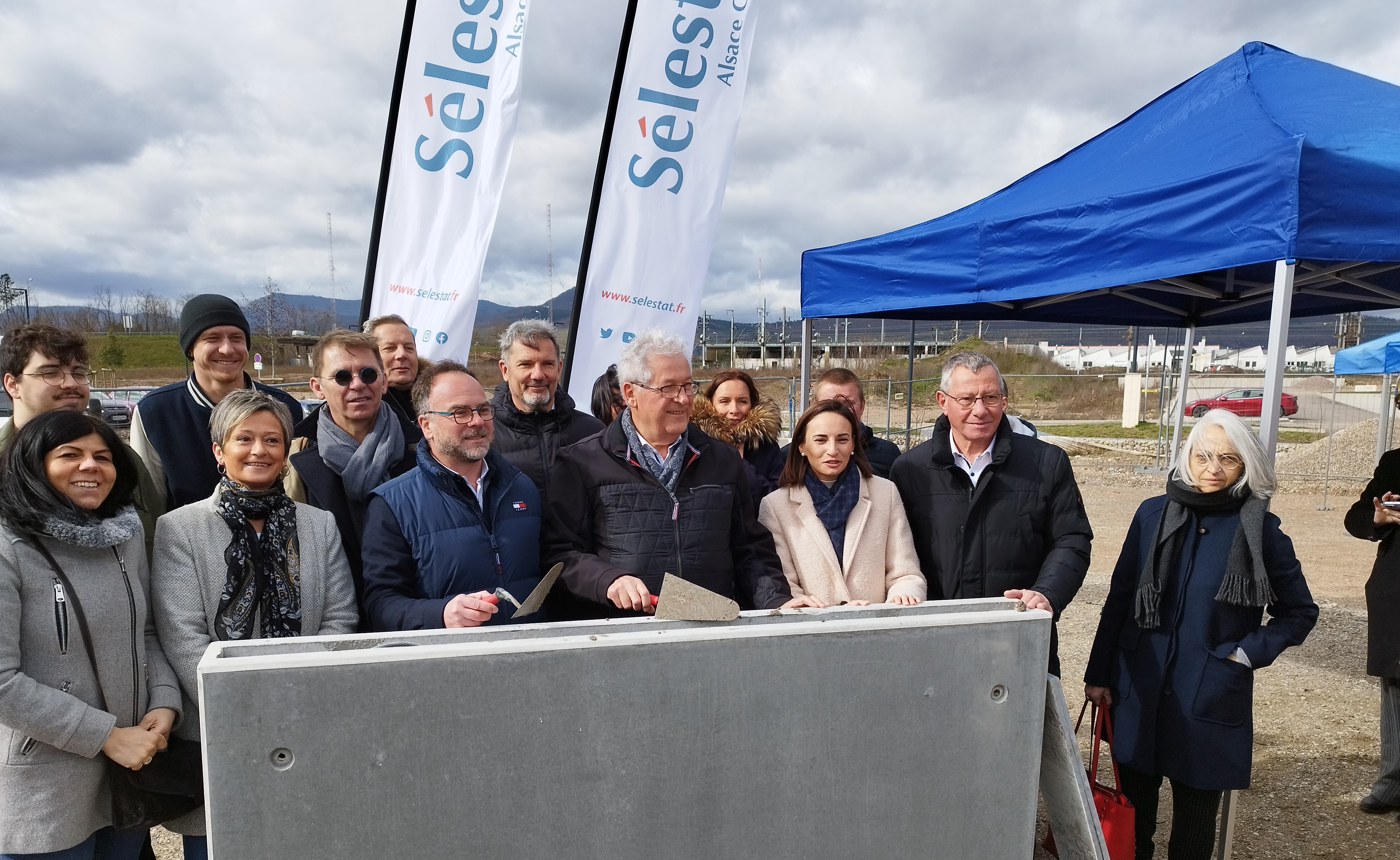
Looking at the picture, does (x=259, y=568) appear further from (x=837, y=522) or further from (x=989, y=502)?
(x=989, y=502)

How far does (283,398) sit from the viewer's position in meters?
2.76

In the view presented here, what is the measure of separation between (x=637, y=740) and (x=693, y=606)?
0.23 m

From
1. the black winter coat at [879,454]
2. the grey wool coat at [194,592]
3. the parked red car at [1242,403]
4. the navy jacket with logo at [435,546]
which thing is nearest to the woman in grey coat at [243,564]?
the grey wool coat at [194,592]

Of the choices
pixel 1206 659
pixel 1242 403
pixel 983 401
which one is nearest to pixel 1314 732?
pixel 1206 659

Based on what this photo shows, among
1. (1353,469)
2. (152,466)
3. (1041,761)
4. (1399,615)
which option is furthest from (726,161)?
(1353,469)

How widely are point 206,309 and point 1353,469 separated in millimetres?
16820

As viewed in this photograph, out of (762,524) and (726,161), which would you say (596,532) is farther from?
(726,161)

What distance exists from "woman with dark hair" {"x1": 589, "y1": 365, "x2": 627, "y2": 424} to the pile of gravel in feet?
43.7

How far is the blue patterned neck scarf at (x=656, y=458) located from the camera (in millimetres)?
2287

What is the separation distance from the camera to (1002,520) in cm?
253

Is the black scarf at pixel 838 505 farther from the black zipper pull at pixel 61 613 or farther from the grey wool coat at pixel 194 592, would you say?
the black zipper pull at pixel 61 613

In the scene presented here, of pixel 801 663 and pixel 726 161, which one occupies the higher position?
pixel 726 161

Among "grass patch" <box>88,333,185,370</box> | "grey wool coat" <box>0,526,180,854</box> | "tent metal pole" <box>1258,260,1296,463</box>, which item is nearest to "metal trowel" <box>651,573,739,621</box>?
"grey wool coat" <box>0,526,180,854</box>

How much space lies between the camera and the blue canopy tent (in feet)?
8.52
